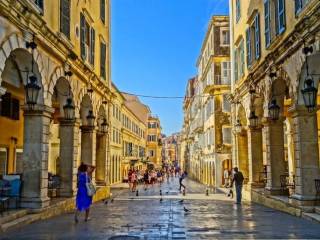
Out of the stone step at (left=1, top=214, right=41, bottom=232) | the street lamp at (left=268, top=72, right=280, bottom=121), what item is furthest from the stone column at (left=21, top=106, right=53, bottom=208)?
the street lamp at (left=268, top=72, right=280, bottom=121)

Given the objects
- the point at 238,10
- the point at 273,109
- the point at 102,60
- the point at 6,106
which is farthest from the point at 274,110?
the point at 6,106

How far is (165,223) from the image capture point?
11.7 metres

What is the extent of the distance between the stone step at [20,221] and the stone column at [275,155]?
30.8 feet

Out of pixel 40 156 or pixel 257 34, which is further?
pixel 257 34

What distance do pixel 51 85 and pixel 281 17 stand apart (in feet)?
27.4

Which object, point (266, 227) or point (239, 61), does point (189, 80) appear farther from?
point (266, 227)

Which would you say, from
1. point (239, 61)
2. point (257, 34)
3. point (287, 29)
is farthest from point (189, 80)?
point (287, 29)

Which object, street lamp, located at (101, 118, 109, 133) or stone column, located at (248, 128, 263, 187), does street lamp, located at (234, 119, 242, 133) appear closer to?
stone column, located at (248, 128, 263, 187)

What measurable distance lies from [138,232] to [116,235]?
0.62 metres

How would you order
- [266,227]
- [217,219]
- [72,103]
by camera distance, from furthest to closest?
1. [72,103]
2. [217,219]
3. [266,227]

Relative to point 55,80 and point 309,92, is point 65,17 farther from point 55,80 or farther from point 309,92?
point 309,92

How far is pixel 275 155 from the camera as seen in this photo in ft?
57.2

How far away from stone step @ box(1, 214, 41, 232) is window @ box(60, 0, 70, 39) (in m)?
6.63

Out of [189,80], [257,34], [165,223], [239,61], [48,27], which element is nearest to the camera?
[165,223]
